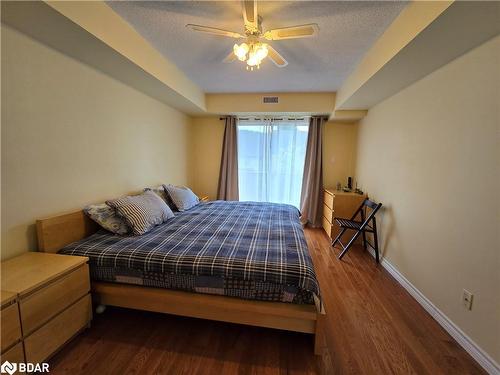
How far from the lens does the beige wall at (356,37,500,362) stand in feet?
4.34

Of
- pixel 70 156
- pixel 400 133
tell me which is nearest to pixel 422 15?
pixel 400 133

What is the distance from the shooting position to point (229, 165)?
4.04 metres

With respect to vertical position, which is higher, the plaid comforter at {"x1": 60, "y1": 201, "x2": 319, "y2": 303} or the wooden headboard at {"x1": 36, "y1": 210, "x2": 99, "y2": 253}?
the wooden headboard at {"x1": 36, "y1": 210, "x2": 99, "y2": 253}

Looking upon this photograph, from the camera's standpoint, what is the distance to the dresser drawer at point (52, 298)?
1.09m

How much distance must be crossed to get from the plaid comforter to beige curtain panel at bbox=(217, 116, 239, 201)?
80.6 inches

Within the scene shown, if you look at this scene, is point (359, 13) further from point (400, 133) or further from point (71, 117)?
point (71, 117)

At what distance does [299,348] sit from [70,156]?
2.28 m

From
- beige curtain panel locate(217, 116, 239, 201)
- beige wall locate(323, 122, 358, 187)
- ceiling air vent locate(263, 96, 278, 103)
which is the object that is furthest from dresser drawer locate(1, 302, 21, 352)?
beige wall locate(323, 122, 358, 187)

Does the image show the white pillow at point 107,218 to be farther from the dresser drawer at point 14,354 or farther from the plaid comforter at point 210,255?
the dresser drawer at point 14,354

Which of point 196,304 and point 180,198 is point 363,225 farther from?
point 180,198

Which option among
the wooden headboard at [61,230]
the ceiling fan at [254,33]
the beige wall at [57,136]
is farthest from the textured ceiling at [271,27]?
the wooden headboard at [61,230]

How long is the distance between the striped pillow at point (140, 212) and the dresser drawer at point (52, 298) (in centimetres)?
48

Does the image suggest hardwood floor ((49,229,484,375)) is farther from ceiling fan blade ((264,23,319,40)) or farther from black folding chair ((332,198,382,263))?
ceiling fan blade ((264,23,319,40))

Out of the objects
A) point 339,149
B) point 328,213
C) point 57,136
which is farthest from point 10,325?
point 339,149
